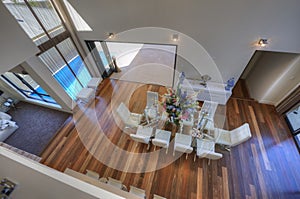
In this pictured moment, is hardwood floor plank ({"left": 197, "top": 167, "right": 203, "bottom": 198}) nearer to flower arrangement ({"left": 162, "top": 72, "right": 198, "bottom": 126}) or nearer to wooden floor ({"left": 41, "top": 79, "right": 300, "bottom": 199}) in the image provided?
wooden floor ({"left": 41, "top": 79, "right": 300, "bottom": 199})

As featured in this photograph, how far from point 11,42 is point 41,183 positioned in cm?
343

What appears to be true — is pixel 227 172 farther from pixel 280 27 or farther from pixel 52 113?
pixel 52 113

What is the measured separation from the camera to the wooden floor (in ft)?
10.8

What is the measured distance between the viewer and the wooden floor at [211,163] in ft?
10.8

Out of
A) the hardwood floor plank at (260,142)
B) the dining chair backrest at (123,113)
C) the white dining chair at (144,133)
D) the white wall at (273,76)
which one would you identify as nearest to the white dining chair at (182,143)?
the white dining chair at (144,133)

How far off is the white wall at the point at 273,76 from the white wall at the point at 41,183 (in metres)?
5.87

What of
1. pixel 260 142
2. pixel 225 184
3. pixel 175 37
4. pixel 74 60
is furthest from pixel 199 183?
pixel 74 60

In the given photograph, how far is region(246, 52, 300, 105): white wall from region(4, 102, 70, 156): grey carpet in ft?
25.4

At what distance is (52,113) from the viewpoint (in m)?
5.63

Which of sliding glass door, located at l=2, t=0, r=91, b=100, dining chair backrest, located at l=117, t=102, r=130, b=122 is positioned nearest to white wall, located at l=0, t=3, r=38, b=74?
sliding glass door, located at l=2, t=0, r=91, b=100

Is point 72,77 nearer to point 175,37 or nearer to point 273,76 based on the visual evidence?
point 175,37

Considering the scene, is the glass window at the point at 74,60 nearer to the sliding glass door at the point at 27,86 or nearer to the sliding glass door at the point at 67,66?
the sliding glass door at the point at 67,66

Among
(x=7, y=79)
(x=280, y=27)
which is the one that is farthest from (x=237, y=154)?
(x=7, y=79)

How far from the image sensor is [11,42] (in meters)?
2.93
